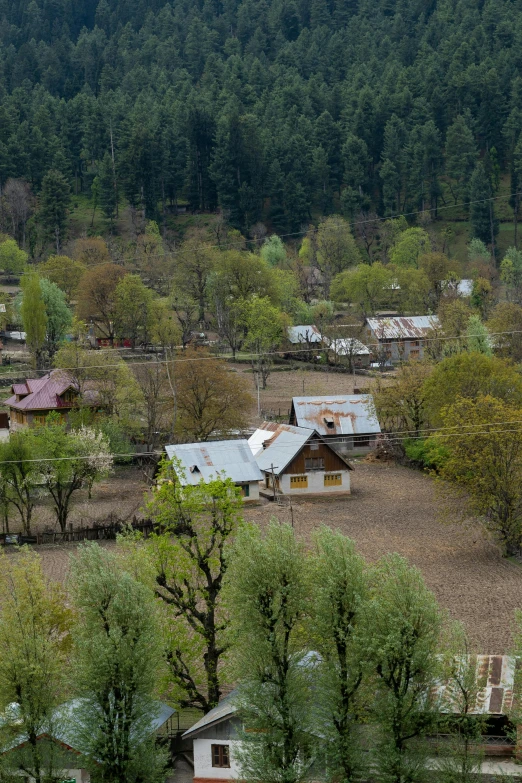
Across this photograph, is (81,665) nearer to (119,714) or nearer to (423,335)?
(119,714)

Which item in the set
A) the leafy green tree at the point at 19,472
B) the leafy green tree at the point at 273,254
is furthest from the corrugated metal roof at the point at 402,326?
the leafy green tree at the point at 19,472

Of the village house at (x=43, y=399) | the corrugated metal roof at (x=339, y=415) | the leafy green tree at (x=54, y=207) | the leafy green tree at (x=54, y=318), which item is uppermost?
the leafy green tree at (x=54, y=207)

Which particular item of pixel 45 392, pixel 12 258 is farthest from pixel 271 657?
pixel 12 258

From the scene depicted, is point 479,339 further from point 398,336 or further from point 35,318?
point 35,318

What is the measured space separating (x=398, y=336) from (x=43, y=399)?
3109 cm

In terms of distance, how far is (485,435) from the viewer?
36.4m

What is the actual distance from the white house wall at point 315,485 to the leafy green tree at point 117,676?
23134mm

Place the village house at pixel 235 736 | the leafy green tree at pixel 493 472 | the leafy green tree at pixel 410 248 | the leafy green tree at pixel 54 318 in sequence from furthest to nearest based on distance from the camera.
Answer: the leafy green tree at pixel 410 248 < the leafy green tree at pixel 54 318 < the leafy green tree at pixel 493 472 < the village house at pixel 235 736

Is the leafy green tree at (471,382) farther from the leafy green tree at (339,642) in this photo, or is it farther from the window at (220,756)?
the window at (220,756)

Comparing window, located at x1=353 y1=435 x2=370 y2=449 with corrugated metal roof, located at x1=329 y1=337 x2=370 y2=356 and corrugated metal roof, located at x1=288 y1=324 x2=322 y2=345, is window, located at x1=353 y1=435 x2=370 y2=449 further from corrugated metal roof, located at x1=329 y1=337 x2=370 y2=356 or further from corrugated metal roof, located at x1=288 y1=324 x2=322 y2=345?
corrugated metal roof, located at x1=288 y1=324 x2=322 y2=345

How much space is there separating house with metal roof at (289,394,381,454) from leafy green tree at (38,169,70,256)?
5714cm

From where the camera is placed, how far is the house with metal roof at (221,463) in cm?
4303

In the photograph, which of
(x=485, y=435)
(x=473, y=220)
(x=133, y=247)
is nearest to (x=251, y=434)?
(x=485, y=435)

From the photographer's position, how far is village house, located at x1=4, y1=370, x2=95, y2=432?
5256 centimetres
